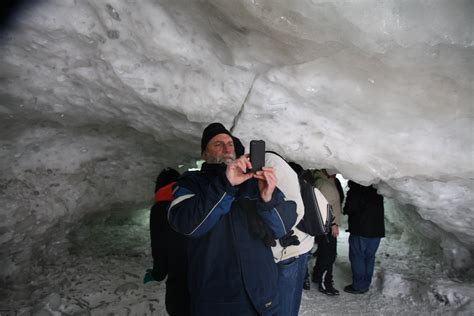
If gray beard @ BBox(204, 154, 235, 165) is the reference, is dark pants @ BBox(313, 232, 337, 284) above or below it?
below

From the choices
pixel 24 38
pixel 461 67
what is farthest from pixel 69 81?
pixel 461 67

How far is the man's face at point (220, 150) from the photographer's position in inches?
84.7

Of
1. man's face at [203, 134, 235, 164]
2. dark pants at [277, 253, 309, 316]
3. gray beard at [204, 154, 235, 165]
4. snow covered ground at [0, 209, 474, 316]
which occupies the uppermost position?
man's face at [203, 134, 235, 164]

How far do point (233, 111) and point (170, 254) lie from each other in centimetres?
164

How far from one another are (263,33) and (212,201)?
1.61 m

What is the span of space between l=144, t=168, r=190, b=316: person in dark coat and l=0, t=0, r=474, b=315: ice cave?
4.26 feet

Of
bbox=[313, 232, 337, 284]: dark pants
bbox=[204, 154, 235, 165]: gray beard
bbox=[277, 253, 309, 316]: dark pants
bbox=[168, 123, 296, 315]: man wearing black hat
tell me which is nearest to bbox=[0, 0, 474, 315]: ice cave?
bbox=[313, 232, 337, 284]: dark pants

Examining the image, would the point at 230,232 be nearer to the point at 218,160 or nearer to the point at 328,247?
the point at 218,160

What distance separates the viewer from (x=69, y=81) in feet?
11.3

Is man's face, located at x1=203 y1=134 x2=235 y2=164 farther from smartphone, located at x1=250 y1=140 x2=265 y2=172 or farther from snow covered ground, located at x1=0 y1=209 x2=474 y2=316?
snow covered ground, located at x1=0 y1=209 x2=474 y2=316

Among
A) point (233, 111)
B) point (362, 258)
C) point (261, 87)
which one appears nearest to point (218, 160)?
point (261, 87)

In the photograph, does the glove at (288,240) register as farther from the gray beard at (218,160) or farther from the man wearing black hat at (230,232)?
the gray beard at (218,160)

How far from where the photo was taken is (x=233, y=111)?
3.60 metres

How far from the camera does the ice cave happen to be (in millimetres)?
2555
